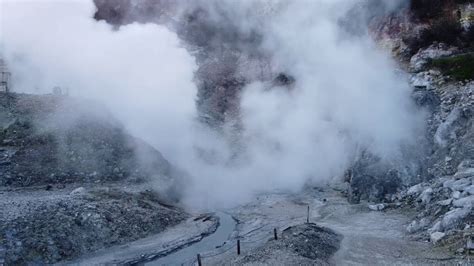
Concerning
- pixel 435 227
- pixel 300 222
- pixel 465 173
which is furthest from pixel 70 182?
pixel 465 173

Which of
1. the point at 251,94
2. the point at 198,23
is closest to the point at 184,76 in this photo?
the point at 251,94

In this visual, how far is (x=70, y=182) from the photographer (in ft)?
78.2

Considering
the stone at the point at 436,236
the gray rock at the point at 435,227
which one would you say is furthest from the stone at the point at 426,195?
the stone at the point at 436,236

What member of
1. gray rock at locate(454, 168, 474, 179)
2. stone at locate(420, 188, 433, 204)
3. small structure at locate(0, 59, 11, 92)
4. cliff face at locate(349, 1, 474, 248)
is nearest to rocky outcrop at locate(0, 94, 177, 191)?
small structure at locate(0, 59, 11, 92)

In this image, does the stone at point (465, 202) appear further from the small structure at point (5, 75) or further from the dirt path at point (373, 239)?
the small structure at point (5, 75)

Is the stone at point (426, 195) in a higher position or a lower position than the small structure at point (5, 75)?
lower

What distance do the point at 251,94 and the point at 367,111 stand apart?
1133 cm

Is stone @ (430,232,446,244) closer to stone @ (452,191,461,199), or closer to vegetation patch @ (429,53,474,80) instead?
stone @ (452,191,461,199)

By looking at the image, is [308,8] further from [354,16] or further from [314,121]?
[314,121]

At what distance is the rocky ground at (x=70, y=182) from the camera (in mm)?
18156

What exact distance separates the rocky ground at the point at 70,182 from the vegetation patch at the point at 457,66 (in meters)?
15.6

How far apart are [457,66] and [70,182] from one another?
68.3 feet

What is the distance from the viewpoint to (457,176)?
64.4ft

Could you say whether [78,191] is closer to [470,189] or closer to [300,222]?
[300,222]
